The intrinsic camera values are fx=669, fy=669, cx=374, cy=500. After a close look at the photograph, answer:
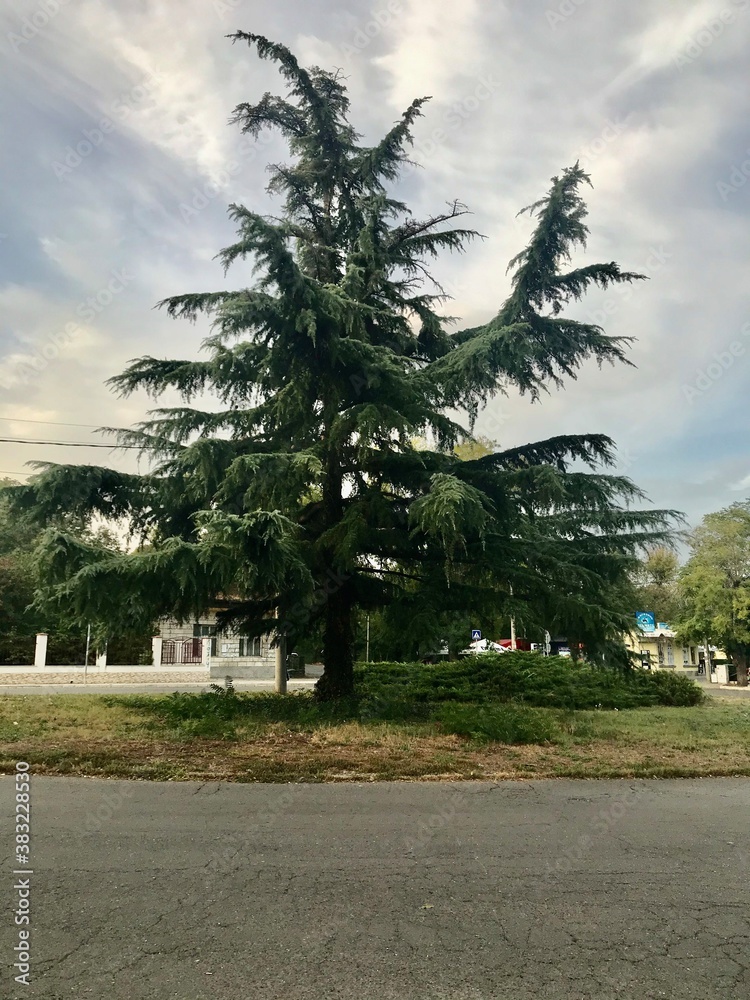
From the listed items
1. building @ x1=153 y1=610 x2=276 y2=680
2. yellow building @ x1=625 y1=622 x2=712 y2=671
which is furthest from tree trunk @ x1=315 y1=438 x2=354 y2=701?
yellow building @ x1=625 y1=622 x2=712 y2=671

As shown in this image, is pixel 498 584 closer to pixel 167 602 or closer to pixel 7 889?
pixel 167 602

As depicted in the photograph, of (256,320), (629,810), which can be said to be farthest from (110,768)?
(256,320)

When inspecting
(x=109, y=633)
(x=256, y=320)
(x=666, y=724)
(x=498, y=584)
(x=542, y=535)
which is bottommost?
(x=666, y=724)

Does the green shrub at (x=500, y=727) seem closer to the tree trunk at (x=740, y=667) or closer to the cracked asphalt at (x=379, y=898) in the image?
the cracked asphalt at (x=379, y=898)

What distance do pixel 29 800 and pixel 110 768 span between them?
1.47m

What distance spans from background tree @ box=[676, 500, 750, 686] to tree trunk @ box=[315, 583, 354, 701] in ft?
110

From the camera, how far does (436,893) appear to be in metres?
4.14

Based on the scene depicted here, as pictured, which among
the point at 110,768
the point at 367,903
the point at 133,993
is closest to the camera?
the point at 133,993

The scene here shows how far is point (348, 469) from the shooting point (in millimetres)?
13586

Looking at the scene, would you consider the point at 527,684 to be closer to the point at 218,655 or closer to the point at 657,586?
the point at 218,655

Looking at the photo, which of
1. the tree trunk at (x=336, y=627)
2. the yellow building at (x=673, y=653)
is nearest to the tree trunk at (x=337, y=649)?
the tree trunk at (x=336, y=627)

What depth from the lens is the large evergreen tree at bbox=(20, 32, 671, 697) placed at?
10.4 metres

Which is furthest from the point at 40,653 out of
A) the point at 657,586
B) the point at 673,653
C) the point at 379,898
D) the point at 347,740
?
the point at 673,653

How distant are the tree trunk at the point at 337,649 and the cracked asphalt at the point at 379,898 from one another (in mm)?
7023
